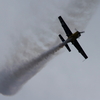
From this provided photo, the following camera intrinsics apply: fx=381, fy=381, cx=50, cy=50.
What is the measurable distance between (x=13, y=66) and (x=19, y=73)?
2.32 metres

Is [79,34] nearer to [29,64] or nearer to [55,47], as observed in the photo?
[55,47]

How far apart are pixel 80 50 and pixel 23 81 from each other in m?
15.4

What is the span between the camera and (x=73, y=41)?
85.7m

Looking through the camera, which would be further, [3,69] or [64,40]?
[3,69]

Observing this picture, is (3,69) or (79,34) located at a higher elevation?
(3,69)

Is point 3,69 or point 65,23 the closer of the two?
point 65,23

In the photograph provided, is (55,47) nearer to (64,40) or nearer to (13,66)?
(64,40)

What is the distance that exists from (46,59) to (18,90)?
10.4 metres

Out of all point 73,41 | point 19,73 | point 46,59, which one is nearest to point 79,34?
point 73,41

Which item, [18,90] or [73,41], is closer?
[73,41]

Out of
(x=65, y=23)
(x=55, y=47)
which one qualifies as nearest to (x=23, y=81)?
(x=55, y=47)

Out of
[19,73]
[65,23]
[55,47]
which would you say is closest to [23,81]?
[19,73]

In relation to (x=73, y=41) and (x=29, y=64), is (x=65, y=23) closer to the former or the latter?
(x=73, y=41)

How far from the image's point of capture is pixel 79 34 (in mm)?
83188
